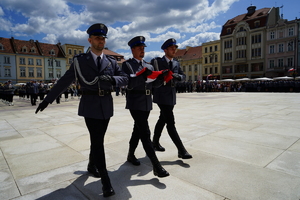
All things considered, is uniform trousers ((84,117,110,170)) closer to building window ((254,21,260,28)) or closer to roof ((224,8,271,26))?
building window ((254,21,260,28))

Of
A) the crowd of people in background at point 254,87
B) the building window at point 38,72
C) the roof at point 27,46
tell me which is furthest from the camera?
the building window at point 38,72

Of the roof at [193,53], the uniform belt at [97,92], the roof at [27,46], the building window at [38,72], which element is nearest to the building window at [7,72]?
the roof at [27,46]

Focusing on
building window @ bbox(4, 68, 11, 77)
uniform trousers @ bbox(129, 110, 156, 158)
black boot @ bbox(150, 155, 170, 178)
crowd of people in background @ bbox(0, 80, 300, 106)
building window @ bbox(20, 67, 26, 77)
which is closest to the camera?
black boot @ bbox(150, 155, 170, 178)

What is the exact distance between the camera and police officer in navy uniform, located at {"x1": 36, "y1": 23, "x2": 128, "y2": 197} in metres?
2.62

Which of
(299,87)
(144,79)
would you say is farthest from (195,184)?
(299,87)

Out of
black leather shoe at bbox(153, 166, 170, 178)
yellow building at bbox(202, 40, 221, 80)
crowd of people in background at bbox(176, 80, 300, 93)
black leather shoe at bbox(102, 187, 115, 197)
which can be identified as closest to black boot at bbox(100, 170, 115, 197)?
black leather shoe at bbox(102, 187, 115, 197)

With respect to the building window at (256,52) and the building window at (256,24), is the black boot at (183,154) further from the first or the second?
the building window at (256,24)

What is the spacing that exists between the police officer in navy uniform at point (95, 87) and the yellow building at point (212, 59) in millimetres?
57102

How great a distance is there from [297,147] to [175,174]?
2.73 meters

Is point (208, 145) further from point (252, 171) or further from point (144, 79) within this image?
point (144, 79)

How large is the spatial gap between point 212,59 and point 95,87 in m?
59.6

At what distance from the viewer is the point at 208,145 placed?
4.28 meters

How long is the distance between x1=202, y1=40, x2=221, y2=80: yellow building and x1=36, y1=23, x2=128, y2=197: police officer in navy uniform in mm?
57102

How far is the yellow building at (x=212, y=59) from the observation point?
57.1 metres
